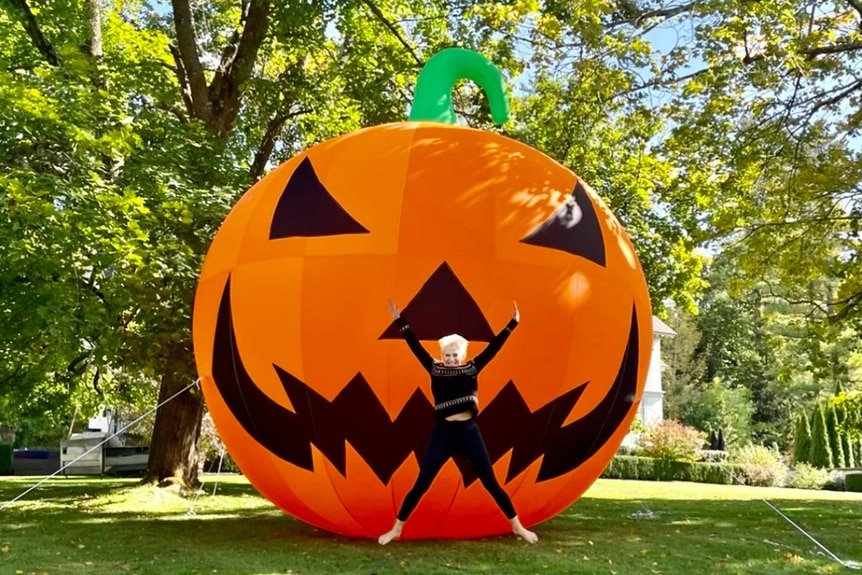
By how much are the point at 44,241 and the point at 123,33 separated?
5.52 metres

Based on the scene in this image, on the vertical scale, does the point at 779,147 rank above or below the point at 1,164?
above

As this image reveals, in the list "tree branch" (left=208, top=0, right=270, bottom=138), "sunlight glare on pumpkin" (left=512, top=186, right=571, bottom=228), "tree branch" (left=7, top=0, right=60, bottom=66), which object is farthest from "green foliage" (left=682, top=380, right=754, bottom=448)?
"sunlight glare on pumpkin" (left=512, top=186, right=571, bottom=228)

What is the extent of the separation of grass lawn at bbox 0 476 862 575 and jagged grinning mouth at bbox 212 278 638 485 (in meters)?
0.68

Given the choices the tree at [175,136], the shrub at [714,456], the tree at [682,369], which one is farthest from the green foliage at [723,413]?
the tree at [175,136]

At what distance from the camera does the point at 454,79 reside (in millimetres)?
7672

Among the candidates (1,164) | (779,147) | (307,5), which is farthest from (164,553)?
(779,147)

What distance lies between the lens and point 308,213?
6.27m

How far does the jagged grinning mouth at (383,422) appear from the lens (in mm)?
5828

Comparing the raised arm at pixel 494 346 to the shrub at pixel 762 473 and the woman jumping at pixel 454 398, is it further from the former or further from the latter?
the shrub at pixel 762 473

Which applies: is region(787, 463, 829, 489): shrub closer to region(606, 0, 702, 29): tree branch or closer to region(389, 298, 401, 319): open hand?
region(606, 0, 702, 29): tree branch

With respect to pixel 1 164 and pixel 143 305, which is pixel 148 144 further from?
pixel 143 305

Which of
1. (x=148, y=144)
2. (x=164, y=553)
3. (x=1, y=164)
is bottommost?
(x=164, y=553)

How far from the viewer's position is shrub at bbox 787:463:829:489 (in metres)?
24.1

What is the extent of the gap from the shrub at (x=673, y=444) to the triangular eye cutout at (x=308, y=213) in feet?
77.6
